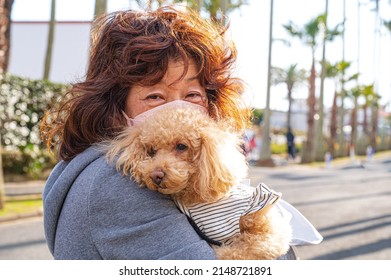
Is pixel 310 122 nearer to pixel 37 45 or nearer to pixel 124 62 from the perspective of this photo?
pixel 37 45

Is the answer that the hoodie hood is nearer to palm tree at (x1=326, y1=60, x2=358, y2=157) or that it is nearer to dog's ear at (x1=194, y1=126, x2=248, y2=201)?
dog's ear at (x1=194, y1=126, x2=248, y2=201)

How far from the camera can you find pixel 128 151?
1.43 m

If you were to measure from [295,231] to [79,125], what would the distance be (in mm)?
717

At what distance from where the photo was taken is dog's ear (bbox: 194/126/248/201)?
140 cm

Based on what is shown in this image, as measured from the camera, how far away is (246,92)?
176 cm

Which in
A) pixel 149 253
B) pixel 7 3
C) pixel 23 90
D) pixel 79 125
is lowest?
pixel 149 253

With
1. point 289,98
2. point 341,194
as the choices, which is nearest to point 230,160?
point 341,194

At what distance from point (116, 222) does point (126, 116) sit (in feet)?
1.26

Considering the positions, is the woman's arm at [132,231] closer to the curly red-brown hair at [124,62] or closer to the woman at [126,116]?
the woman at [126,116]

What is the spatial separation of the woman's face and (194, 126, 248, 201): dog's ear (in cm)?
12

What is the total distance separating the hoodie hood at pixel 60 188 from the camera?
134 centimetres

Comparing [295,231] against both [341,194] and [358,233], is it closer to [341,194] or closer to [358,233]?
[358,233]

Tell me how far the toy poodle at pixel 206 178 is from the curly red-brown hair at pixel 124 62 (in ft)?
0.28

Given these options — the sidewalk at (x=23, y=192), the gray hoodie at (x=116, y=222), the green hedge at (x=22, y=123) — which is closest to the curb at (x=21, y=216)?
the sidewalk at (x=23, y=192)
